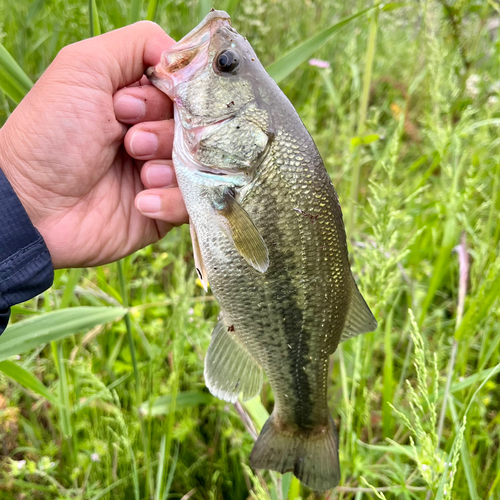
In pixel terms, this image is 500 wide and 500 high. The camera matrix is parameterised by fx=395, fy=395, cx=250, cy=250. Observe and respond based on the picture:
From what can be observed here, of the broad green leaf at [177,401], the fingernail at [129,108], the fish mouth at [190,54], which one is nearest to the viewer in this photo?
the fish mouth at [190,54]

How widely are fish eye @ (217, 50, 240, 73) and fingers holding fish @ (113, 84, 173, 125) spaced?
11.6 inches

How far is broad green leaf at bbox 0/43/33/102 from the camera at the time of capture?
3.90ft

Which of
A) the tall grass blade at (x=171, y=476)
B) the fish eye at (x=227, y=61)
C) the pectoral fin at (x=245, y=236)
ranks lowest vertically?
the tall grass blade at (x=171, y=476)

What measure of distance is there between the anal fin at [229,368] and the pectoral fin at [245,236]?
36cm

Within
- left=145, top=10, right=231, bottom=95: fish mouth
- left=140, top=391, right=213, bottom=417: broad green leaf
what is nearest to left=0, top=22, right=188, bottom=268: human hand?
left=145, top=10, right=231, bottom=95: fish mouth

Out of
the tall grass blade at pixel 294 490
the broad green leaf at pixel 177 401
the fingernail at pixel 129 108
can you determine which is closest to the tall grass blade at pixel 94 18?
the fingernail at pixel 129 108

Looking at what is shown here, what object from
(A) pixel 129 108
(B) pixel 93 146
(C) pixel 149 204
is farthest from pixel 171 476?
(A) pixel 129 108

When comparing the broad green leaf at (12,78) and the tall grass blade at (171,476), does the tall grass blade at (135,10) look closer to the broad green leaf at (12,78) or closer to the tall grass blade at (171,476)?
the broad green leaf at (12,78)

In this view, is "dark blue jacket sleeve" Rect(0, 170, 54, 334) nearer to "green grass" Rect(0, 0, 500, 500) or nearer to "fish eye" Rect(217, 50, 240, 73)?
"green grass" Rect(0, 0, 500, 500)

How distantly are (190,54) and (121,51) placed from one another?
0.25 m

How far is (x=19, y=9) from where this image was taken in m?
2.64

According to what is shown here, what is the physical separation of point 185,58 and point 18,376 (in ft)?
3.89

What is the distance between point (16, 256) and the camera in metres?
1.28

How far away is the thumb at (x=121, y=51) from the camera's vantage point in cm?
133
